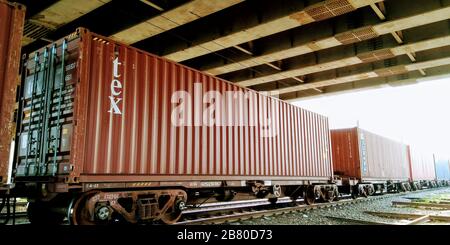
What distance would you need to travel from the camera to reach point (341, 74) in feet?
49.5

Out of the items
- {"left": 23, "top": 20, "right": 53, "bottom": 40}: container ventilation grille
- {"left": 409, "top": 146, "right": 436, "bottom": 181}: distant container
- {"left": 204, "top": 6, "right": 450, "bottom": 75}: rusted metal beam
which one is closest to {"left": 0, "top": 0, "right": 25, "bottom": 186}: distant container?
{"left": 23, "top": 20, "right": 53, "bottom": 40}: container ventilation grille

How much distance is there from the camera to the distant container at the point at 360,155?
51.8 feet

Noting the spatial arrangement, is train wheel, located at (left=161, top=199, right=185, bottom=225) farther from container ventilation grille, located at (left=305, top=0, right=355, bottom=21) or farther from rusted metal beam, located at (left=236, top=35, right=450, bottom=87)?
rusted metal beam, located at (left=236, top=35, right=450, bottom=87)

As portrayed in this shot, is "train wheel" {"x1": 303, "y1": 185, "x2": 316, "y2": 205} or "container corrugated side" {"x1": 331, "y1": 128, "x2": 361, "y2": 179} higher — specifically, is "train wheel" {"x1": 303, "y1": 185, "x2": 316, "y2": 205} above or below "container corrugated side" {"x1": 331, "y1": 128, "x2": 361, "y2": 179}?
below

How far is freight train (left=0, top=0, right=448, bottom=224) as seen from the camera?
18.7 ft

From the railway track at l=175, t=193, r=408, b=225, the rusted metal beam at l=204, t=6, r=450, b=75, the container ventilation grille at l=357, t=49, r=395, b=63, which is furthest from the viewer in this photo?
the container ventilation grille at l=357, t=49, r=395, b=63

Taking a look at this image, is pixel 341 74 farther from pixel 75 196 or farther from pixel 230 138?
pixel 75 196

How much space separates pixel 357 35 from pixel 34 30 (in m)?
10.00

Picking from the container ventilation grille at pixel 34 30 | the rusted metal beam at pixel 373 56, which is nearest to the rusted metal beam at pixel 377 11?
the rusted metal beam at pixel 373 56

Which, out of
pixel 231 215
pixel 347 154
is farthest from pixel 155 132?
pixel 347 154

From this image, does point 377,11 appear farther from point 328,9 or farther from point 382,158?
point 382,158

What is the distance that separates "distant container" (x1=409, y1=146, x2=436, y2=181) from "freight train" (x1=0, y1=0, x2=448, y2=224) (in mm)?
19895

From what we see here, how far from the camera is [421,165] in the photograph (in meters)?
26.9
